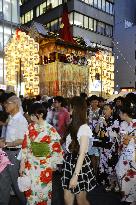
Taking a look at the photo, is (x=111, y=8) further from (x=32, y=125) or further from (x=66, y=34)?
(x=32, y=125)

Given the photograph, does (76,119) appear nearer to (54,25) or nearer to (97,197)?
(97,197)

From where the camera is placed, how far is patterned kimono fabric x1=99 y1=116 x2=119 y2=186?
26.1ft

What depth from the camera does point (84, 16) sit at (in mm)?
41094

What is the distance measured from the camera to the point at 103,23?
44219mm

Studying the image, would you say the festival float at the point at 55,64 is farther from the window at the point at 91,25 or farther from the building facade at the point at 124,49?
the building facade at the point at 124,49

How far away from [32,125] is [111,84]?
1128 inches

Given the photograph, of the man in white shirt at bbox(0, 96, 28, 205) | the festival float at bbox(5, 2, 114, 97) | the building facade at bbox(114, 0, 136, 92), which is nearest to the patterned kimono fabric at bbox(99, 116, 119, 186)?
the man in white shirt at bbox(0, 96, 28, 205)

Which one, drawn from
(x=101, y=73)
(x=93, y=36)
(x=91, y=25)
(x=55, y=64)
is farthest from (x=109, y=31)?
(x=55, y=64)

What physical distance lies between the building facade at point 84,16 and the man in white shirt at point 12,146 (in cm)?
3353

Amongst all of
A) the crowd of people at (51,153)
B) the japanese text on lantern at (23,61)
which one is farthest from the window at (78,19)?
the crowd of people at (51,153)

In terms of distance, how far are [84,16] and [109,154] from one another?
34.8 meters

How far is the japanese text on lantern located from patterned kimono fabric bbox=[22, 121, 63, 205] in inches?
632

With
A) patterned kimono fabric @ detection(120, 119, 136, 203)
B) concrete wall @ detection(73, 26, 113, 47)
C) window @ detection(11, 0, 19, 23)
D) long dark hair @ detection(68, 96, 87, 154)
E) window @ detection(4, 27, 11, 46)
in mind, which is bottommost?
patterned kimono fabric @ detection(120, 119, 136, 203)

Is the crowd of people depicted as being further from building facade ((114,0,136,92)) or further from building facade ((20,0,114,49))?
building facade ((114,0,136,92))
